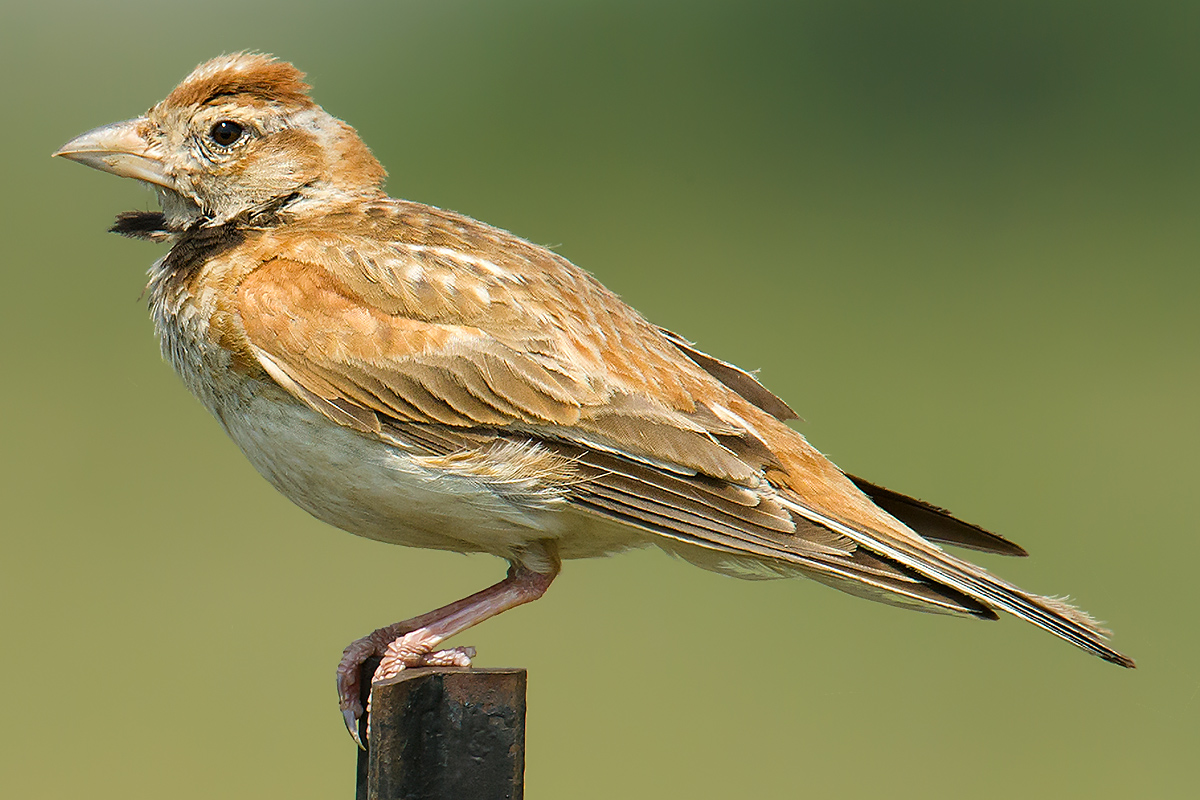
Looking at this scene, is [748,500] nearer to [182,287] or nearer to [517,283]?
[517,283]

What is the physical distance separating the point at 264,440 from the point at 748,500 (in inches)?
57.7

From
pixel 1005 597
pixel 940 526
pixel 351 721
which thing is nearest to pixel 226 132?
pixel 351 721

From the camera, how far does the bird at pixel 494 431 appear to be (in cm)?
380

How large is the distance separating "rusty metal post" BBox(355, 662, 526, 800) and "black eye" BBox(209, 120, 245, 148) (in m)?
2.35

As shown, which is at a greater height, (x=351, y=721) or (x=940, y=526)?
(x=940, y=526)

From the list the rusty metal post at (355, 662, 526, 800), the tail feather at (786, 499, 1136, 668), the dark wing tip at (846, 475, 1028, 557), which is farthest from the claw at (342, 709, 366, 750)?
the dark wing tip at (846, 475, 1028, 557)

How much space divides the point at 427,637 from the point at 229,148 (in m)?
1.93

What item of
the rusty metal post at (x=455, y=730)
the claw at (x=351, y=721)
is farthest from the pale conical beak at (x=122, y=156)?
the rusty metal post at (x=455, y=730)

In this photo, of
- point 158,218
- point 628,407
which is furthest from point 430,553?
point 628,407

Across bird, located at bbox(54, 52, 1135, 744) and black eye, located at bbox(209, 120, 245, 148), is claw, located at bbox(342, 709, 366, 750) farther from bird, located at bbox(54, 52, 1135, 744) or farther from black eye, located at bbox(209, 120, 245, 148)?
black eye, located at bbox(209, 120, 245, 148)

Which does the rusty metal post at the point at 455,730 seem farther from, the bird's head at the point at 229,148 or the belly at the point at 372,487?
the bird's head at the point at 229,148

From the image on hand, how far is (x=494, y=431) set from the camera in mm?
3932

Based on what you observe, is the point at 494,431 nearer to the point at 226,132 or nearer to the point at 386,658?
the point at 386,658

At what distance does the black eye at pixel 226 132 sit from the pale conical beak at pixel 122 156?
0.21 meters
